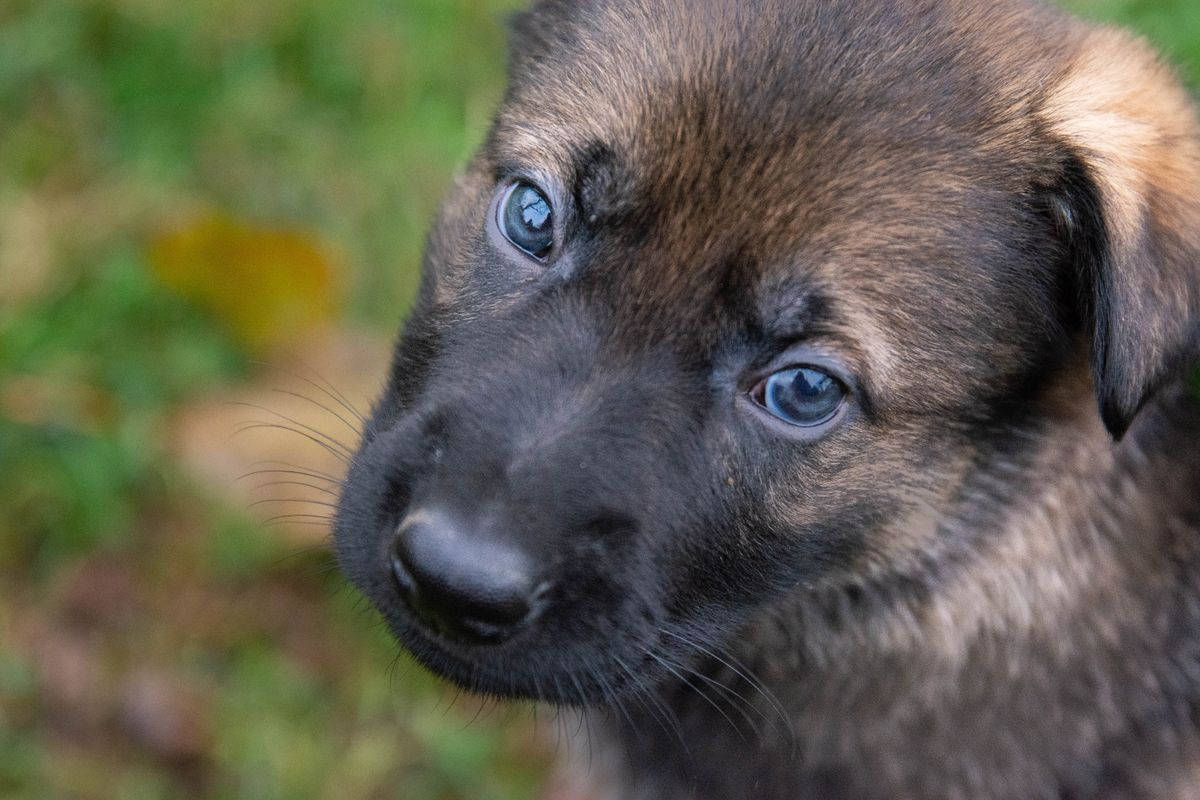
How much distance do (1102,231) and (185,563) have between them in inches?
112

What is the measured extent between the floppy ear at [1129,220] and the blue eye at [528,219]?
3.18 feet

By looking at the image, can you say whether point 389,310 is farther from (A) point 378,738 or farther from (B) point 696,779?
(B) point 696,779

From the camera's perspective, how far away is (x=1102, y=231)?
2.47 m

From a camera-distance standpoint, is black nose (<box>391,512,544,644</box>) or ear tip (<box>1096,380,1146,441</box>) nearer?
black nose (<box>391,512,544,644</box>)

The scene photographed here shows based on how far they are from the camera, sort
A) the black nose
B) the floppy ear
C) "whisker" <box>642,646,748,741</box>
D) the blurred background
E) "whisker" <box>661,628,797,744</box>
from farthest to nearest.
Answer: the blurred background < "whisker" <box>661,628,797,744</box> < "whisker" <box>642,646,748,741</box> < the floppy ear < the black nose

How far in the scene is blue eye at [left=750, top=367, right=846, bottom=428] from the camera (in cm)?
246

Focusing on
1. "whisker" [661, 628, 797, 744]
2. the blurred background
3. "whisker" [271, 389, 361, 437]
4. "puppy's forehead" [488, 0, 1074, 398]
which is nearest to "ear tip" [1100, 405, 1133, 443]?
"puppy's forehead" [488, 0, 1074, 398]

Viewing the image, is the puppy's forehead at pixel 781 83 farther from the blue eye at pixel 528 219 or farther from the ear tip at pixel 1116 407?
the ear tip at pixel 1116 407

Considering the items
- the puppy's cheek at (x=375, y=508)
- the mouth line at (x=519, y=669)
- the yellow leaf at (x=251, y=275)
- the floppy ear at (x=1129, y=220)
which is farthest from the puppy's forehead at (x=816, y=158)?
the yellow leaf at (x=251, y=275)

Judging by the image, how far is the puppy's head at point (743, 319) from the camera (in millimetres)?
2369

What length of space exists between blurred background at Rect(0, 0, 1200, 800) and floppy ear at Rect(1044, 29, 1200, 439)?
55.7 inches

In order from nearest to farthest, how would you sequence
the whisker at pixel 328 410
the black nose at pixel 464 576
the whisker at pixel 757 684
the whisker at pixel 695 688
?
the black nose at pixel 464 576
the whisker at pixel 695 688
the whisker at pixel 757 684
the whisker at pixel 328 410

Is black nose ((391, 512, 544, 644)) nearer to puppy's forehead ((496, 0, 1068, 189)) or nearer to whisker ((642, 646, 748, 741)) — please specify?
whisker ((642, 646, 748, 741))

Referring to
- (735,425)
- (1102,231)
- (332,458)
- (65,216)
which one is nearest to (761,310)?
(735,425)
